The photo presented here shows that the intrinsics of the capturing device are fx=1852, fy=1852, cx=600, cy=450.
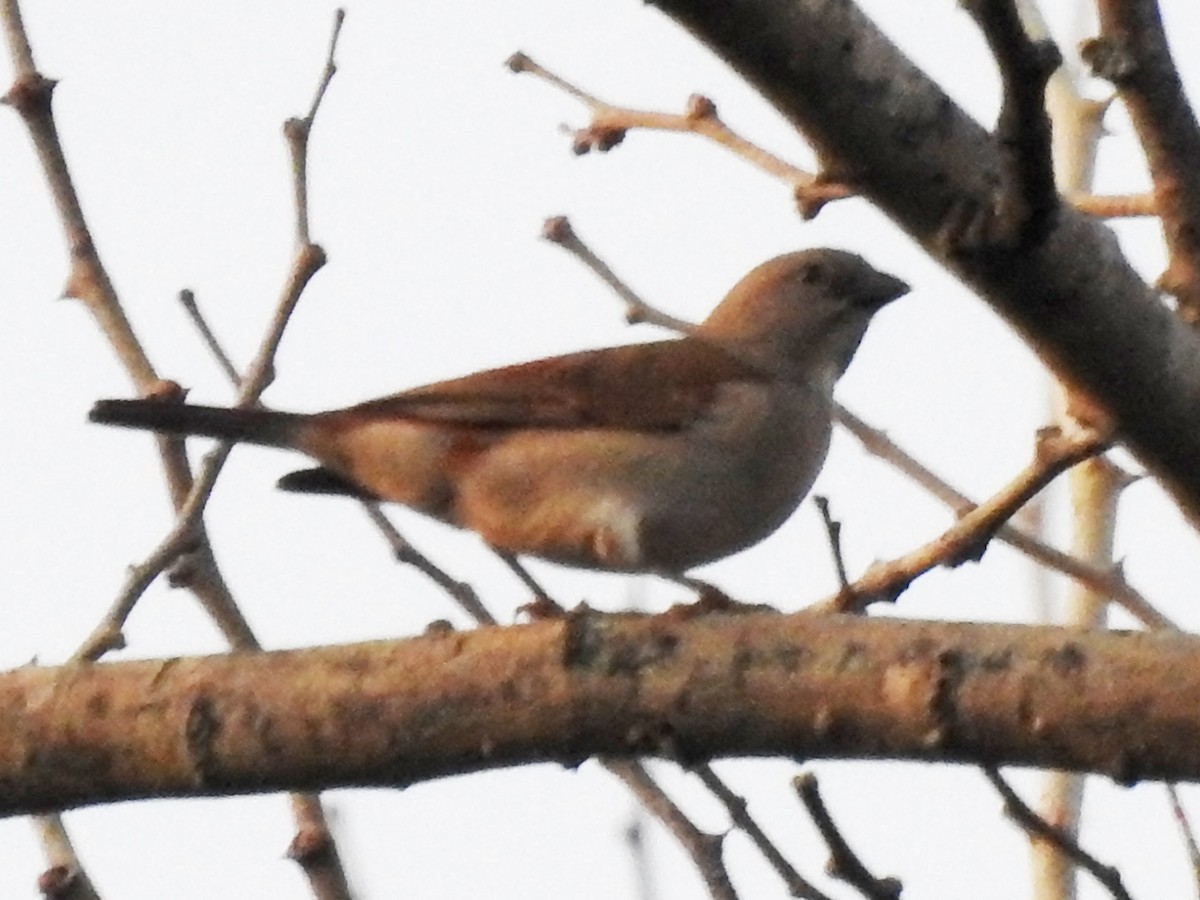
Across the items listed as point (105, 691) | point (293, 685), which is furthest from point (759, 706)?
point (105, 691)

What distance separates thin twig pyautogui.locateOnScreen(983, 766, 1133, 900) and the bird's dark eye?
3438 millimetres

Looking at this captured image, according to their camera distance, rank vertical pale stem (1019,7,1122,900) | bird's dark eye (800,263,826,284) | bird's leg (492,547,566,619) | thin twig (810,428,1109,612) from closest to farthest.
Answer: thin twig (810,428,1109,612), vertical pale stem (1019,7,1122,900), bird's leg (492,547,566,619), bird's dark eye (800,263,826,284)

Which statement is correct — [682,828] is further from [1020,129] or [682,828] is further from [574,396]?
[574,396]

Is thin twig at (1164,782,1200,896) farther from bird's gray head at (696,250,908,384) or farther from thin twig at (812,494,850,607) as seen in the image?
bird's gray head at (696,250,908,384)

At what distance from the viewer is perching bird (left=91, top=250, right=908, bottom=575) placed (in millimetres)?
4195

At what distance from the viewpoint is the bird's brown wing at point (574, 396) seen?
4.41 m

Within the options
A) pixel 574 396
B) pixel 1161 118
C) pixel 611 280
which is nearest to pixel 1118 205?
pixel 1161 118

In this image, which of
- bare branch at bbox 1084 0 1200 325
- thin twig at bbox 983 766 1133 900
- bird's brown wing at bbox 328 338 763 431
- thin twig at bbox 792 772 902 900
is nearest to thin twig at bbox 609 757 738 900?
thin twig at bbox 792 772 902 900

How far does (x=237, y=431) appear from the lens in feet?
12.8

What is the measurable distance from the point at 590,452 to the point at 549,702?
1942mm

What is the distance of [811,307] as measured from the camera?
5.52 metres

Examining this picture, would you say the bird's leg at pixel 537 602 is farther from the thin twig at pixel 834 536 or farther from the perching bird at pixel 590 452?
the thin twig at pixel 834 536

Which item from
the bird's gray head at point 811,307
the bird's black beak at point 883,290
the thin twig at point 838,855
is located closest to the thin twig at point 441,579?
the thin twig at point 838,855

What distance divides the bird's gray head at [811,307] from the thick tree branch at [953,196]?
267 cm
